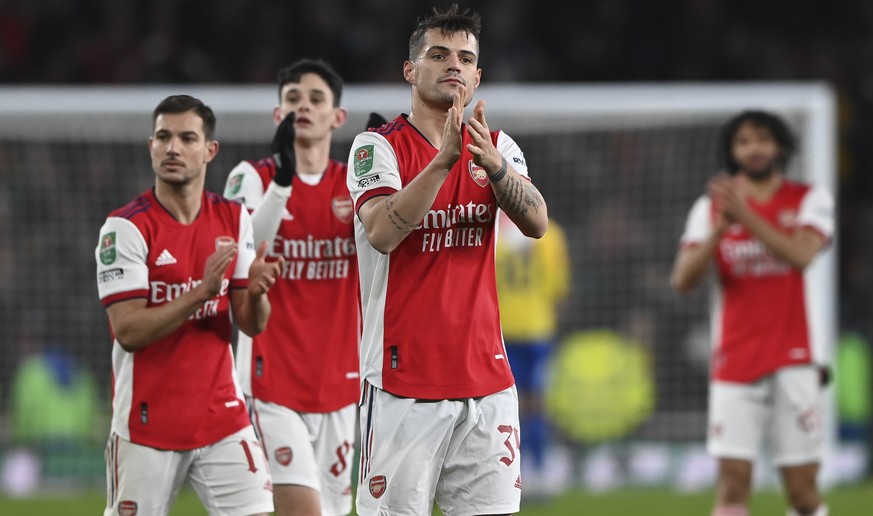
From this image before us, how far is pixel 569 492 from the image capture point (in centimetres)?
1103

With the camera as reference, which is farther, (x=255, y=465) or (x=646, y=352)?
(x=646, y=352)

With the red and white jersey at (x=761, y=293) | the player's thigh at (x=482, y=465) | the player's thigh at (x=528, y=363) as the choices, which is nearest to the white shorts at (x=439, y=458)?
the player's thigh at (x=482, y=465)

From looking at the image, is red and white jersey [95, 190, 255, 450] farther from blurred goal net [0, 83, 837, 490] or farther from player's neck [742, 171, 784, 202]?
blurred goal net [0, 83, 837, 490]

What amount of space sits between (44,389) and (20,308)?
0.75 m

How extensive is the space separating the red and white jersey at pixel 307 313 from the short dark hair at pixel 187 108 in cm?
63

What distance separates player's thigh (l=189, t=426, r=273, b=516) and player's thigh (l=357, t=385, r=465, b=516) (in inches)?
29.8

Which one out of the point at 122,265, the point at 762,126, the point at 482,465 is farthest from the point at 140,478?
the point at 762,126

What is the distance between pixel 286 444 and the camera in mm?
5711

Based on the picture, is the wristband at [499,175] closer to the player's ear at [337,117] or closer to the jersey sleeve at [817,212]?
the player's ear at [337,117]

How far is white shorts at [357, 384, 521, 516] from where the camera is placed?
4.43 metres

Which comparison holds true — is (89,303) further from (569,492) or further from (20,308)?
(569,492)

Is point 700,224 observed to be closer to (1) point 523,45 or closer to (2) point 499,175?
(2) point 499,175

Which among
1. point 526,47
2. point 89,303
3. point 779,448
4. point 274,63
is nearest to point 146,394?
point 779,448

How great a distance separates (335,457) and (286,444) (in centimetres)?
33
